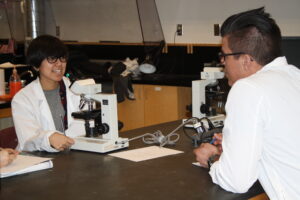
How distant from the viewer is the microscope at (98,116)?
2.32 metres

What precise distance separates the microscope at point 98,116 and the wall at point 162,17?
2826mm

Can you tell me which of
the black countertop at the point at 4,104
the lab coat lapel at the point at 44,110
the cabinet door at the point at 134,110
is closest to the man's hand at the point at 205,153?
the lab coat lapel at the point at 44,110

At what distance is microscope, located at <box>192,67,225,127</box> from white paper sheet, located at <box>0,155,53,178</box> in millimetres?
1047

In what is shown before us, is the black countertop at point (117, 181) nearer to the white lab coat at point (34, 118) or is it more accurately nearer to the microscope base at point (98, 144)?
the microscope base at point (98, 144)

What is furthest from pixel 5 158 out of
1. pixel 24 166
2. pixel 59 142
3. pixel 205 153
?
pixel 205 153

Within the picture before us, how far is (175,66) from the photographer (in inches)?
214

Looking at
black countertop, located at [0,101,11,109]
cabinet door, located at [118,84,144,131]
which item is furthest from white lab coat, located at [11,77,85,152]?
cabinet door, located at [118,84,144,131]

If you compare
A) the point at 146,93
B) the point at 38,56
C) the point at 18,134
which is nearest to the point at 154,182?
the point at 18,134

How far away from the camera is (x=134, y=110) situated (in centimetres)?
525

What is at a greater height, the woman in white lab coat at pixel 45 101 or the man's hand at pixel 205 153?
the woman in white lab coat at pixel 45 101

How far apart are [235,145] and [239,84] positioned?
0.21 meters

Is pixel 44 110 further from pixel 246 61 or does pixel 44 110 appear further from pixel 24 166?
pixel 246 61

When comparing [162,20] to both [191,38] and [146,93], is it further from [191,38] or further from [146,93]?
[146,93]

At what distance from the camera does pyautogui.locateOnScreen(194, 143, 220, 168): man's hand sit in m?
1.95
